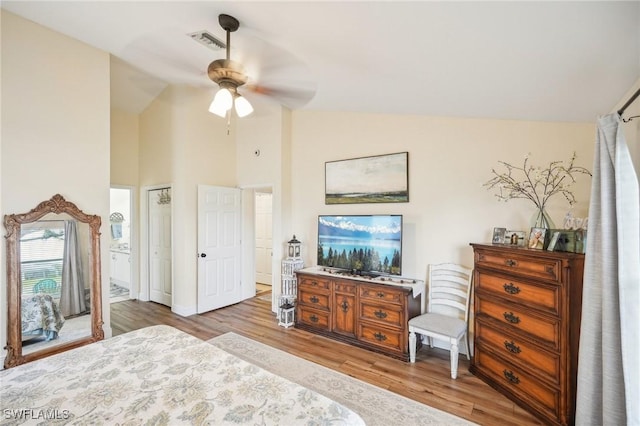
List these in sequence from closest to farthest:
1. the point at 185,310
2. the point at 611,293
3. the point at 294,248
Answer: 1. the point at 611,293
2. the point at 294,248
3. the point at 185,310

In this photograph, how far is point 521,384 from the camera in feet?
7.34

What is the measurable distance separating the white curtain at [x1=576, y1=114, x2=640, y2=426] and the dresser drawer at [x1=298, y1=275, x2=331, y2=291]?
7.70 feet

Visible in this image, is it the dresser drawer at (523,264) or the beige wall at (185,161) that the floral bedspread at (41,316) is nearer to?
the beige wall at (185,161)

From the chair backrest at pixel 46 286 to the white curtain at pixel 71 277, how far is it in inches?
2.4

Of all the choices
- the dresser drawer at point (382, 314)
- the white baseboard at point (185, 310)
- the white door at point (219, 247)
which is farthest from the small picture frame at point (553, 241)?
the white baseboard at point (185, 310)

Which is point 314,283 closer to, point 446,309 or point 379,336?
point 379,336

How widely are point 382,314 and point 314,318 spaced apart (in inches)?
37.4

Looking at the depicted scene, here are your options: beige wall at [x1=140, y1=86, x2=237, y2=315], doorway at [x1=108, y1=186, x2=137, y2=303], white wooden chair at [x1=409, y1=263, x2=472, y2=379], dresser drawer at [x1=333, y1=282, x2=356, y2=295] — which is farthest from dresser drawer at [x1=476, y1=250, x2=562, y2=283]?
doorway at [x1=108, y1=186, x2=137, y2=303]

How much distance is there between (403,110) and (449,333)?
2383 mm

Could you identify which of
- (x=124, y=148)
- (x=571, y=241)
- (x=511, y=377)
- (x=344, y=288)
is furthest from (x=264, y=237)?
(x=571, y=241)

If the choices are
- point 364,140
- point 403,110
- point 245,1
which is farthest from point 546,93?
point 245,1

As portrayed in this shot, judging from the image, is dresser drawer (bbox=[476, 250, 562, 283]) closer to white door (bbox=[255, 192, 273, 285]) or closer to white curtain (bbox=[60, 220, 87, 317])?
white curtain (bbox=[60, 220, 87, 317])

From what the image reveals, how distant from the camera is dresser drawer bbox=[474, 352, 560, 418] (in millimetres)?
2008

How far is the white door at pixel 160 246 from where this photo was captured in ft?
15.5
